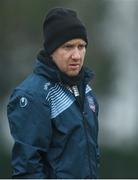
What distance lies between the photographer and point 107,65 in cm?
786

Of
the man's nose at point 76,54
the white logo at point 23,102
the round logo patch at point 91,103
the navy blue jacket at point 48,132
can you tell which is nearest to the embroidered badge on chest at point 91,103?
the round logo patch at point 91,103

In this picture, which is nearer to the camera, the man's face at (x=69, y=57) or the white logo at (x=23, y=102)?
the white logo at (x=23, y=102)

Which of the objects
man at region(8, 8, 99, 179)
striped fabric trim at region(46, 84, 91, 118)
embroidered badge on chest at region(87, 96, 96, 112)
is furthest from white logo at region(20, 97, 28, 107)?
embroidered badge on chest at region(87, 96, 96, 112)

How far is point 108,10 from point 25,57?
39.5 inches

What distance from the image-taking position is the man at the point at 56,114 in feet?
11.8

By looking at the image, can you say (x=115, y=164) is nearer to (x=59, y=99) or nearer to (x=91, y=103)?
(x=91, y=103)

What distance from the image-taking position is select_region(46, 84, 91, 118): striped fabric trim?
3.70 m

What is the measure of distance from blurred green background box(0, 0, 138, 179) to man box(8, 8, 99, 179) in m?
3.94

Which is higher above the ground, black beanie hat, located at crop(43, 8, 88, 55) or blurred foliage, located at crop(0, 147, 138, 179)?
black beanie hat, located at crop(43, 8, 88, 55)

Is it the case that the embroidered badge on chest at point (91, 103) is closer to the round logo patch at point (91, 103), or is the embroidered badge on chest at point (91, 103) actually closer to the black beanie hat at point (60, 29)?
the round logo patch at point (91, 103)

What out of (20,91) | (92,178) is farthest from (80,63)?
(92,178)

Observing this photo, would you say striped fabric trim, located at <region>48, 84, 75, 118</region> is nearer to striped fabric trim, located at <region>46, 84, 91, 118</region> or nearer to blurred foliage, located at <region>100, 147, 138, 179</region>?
striped fabric trim, located at <region>46, 84, 91, 118</region>

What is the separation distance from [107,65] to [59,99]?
4163mm

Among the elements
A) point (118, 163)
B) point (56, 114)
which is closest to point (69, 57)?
point (56, 114)
